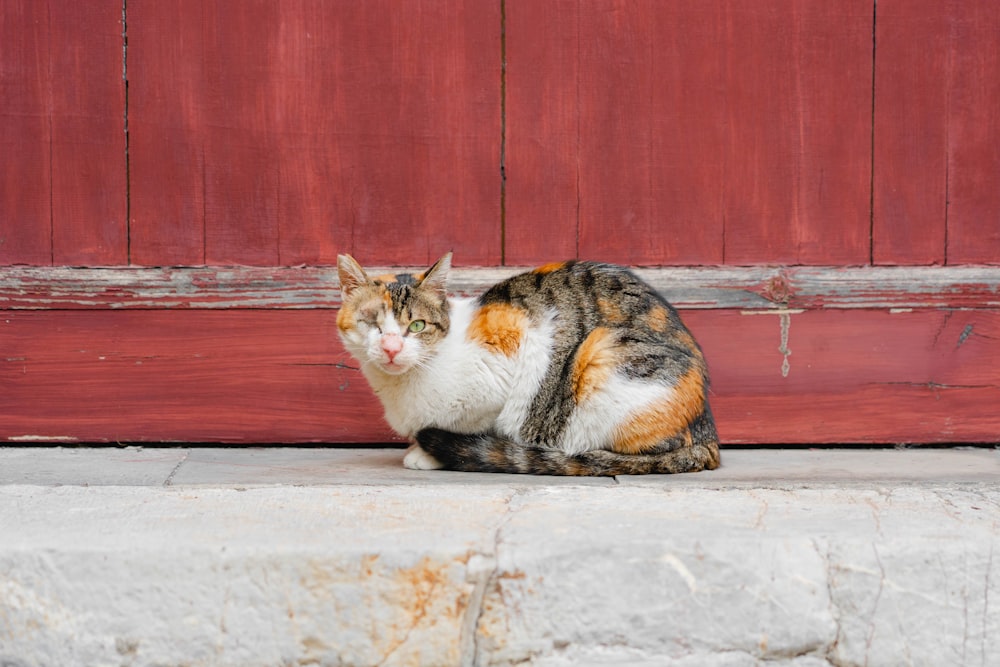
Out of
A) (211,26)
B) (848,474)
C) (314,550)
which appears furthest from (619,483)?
(211,26)

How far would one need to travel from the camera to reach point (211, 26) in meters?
2.97

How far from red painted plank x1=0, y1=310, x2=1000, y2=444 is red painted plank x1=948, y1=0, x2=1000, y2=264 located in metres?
0.23

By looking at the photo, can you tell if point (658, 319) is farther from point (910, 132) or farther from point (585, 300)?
point (910, 132)

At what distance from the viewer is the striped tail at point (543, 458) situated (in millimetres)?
2504

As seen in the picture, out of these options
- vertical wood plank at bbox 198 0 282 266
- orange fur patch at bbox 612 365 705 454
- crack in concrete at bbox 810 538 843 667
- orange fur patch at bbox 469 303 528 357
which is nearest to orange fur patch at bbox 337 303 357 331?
orange fur patch at bbox 469 303 528 357

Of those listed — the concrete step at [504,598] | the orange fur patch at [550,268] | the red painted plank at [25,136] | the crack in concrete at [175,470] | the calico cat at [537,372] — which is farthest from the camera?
the red painted plank at [25,136]

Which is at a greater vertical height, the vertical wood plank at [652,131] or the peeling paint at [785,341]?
the vertical wood plank at [652,131]

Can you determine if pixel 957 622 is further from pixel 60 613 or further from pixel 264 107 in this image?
pixel 264 107

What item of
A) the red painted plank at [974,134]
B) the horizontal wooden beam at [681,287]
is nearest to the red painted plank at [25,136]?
the horizontal wooden beam at [681,287]

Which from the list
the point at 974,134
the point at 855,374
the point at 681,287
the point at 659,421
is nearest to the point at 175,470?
the point at 659,421

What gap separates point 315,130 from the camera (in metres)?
3.03

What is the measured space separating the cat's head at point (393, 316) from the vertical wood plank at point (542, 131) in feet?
1.68

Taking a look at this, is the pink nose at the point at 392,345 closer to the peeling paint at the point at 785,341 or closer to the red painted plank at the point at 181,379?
the red painted plank at the point at 181,379

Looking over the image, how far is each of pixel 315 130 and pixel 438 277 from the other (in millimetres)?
746
